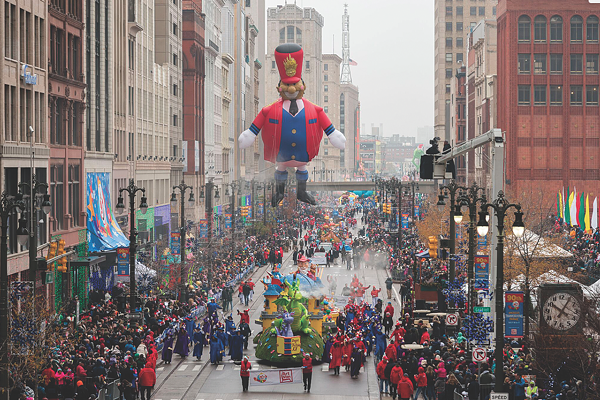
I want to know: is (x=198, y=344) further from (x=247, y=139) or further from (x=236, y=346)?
(x=247, y=139)

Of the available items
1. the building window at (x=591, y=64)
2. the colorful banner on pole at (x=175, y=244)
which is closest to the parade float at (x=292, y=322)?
the colorful banner on pole at (x=175, y=244)

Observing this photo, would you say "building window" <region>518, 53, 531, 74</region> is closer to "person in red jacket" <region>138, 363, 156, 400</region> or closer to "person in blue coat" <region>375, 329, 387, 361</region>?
"person in blue coat" <region>375, 329, 387, 361</region>

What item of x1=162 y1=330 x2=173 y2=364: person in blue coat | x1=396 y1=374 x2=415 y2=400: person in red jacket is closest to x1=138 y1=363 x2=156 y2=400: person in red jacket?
x1=162 y1=330 x2=173 y2=364: person in blue coat

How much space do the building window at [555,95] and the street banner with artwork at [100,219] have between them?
59.8 meters

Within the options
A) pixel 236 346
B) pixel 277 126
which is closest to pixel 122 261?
pixel 236 346

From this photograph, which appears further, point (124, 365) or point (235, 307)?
point (235, 307)

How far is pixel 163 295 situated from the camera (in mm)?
46719

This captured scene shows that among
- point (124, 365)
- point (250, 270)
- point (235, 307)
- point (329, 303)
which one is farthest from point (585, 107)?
point (124, 365)

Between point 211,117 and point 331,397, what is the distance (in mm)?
79190

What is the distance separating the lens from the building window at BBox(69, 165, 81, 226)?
4984cm

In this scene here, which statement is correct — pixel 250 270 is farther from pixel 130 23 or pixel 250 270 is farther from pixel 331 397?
pixel 331 397

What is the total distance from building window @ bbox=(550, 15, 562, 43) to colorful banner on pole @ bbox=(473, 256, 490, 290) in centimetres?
7447

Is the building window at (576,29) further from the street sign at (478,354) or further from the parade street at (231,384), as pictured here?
the street sign at (478,354)

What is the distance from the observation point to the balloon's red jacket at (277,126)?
26984 millimetres
